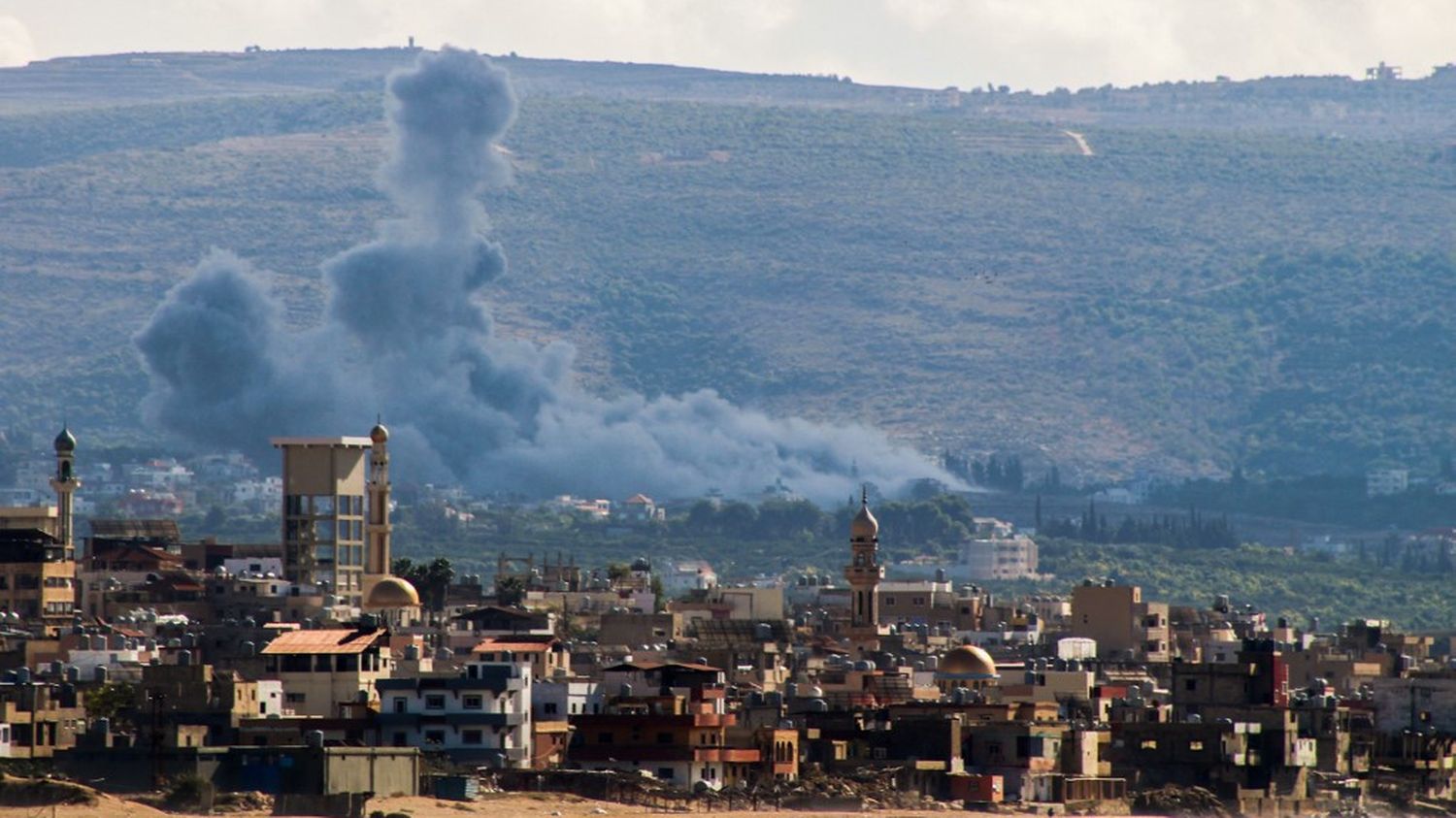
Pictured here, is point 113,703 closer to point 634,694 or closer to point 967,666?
point 634,694

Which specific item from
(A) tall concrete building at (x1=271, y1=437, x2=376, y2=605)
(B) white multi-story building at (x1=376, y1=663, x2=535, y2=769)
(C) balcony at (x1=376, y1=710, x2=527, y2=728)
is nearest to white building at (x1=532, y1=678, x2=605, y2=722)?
(B) white multi-story building at (x1=376, y1=663, x2=535, y2=769)

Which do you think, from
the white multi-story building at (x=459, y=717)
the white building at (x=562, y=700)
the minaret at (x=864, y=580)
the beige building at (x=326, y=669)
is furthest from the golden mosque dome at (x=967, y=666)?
the white multi-story building at (x=459, y=717)

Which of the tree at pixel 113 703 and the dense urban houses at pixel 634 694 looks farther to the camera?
the tree at pixel 113 703

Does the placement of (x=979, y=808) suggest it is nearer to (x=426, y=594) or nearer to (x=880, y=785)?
(x=880, y=785)

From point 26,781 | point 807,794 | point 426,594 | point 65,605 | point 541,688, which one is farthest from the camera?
point 426,594

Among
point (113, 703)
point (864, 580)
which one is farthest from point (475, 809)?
point (864, 580)

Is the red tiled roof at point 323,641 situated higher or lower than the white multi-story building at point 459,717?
higher

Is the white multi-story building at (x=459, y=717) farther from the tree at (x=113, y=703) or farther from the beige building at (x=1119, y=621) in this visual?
the beige building at (x=1119, y=621)

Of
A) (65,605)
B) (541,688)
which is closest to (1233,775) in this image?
(541,688)

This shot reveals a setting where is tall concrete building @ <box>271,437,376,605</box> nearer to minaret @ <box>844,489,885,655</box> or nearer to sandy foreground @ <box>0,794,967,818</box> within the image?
minaret @ <box>844,489,885,655</box>
